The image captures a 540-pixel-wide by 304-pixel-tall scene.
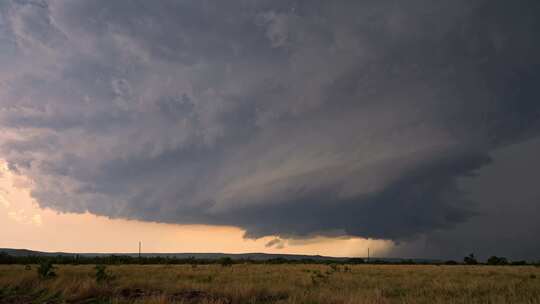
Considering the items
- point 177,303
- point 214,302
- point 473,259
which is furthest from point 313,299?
point 473,259

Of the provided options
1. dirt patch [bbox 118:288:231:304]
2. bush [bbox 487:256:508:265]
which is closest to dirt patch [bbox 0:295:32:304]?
dirt patch [bbox 118:288:231:304]

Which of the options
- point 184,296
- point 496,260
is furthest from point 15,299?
point 496,260

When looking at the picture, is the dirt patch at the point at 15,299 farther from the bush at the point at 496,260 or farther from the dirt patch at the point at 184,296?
the bush at the point at 496,260

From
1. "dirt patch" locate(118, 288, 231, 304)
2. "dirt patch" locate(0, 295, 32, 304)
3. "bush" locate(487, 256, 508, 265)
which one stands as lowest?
"bush" locate(487, 256, 508, 265)

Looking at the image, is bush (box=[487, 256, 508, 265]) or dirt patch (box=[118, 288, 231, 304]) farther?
bush (box=[487, 256, 508, 265])

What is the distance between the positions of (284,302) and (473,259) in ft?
416

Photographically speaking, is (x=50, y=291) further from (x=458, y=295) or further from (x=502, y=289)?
(x=502, y=289)

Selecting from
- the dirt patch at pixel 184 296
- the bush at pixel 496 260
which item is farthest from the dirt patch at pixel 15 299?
the bush at pixel 496 260

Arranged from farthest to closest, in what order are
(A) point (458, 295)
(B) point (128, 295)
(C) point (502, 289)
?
(C) point (502, 289), (A) point (458, 295), (B) point (128, 295)

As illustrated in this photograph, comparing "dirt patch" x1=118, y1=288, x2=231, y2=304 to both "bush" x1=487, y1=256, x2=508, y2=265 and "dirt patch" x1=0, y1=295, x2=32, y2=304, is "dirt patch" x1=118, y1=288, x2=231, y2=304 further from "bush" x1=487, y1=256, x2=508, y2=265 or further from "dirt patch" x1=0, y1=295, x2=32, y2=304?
"bush" x1=487, y1=256, x2=508, y2=265

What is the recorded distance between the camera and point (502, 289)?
70.2 ft

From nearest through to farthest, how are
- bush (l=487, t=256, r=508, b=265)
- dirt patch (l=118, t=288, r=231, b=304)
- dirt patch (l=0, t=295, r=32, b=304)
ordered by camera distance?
1. dirt patch (l=118, t=288, r=231, b=304)
2. dirt patch (l=0, t=295, r=32, b=304)
3. bush (l=487, t=256, r=508, b=265)

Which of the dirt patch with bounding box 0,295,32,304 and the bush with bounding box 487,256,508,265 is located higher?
the dirt patch with bounding box 0,295,32,304

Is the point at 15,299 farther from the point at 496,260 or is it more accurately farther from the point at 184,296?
the point at 496,260
